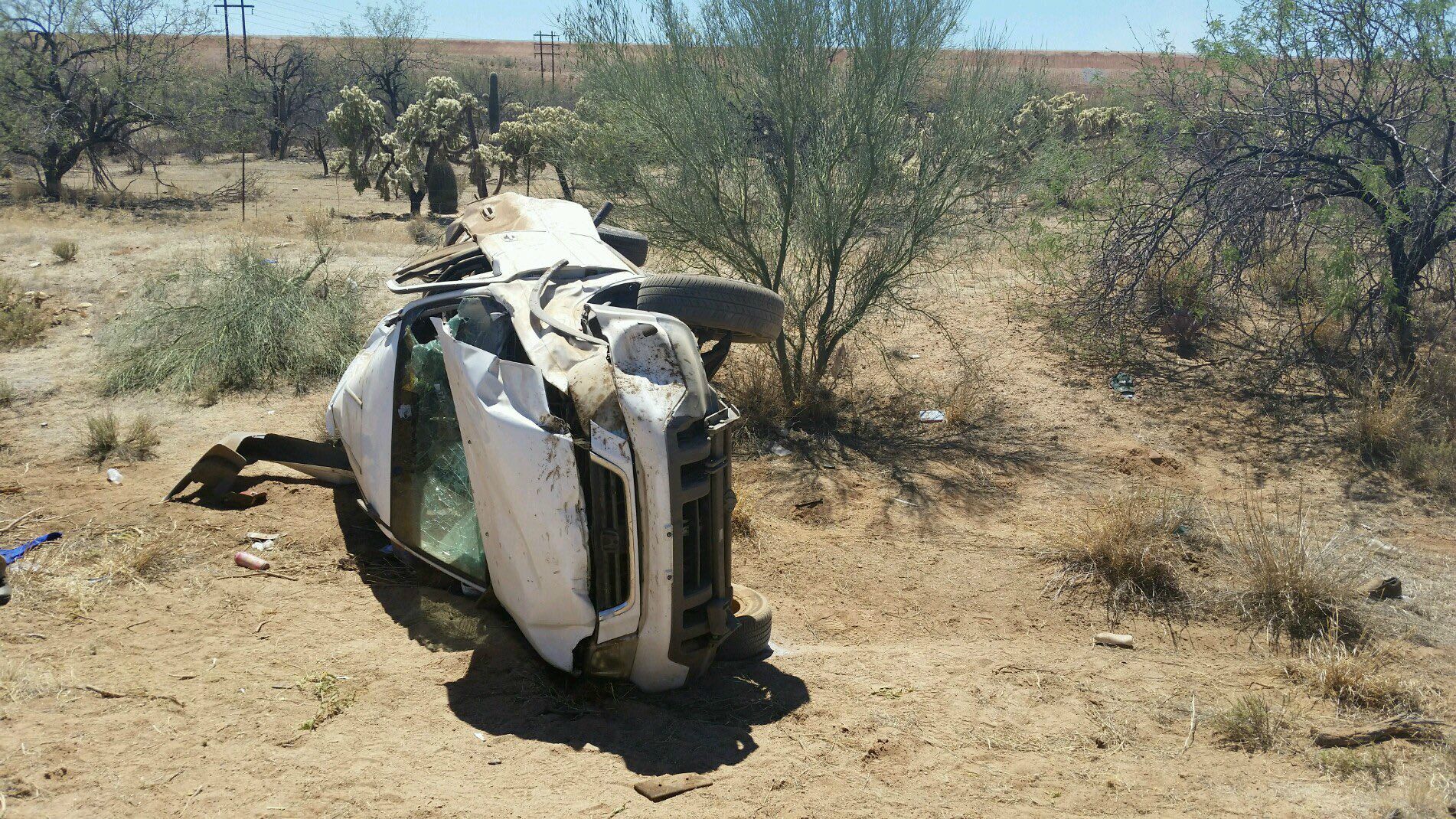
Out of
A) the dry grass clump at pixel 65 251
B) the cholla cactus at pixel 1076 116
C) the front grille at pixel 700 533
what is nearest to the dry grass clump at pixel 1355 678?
the front grille at pixel 700 533

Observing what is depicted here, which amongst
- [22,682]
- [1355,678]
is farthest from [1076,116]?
[22,682]

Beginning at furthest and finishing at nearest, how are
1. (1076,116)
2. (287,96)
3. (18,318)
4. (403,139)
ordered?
(287,96) → (1076,116) → (403,139) → (18,318)

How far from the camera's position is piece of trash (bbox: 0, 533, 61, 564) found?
5004mm

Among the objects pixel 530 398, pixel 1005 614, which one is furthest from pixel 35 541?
pixel 1005 614

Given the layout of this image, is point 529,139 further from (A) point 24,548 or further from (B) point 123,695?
(B) point 123,695

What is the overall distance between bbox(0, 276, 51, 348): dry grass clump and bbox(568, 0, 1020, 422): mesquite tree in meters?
5.58

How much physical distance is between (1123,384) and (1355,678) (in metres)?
5.52

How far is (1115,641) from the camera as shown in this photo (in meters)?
5.26

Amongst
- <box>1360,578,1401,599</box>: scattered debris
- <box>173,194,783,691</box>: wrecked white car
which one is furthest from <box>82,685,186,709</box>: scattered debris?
<box>1360,578,1401,599</box>: scattered debris

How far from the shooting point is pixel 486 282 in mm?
4844

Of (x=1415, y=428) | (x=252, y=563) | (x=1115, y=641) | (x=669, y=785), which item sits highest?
(x=1415, y=428)

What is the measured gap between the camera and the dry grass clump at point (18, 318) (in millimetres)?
9312

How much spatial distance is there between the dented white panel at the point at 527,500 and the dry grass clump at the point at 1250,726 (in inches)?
102

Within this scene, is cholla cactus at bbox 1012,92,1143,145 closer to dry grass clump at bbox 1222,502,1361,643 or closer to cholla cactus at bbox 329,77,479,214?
cholla cactus at bbox 329,77,479,214
